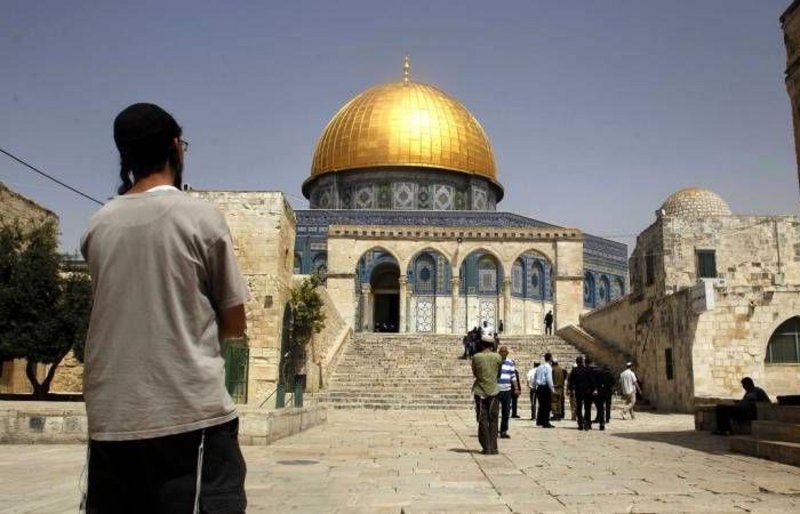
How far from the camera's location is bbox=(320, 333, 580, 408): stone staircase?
1730 cm

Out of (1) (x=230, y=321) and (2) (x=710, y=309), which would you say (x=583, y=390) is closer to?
(2) (x=710, y=309)

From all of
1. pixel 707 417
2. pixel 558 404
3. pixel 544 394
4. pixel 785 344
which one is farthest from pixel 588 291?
pixel 707 417

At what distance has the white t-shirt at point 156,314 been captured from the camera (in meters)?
1.61

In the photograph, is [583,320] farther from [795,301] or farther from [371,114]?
[371,114]

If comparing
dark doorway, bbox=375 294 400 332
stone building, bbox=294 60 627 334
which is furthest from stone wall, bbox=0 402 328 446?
dark doorway, bbox=375 294 400 332

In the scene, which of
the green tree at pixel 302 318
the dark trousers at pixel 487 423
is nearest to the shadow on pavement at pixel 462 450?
the dark trousers at pixel 487 423

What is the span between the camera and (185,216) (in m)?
1.69

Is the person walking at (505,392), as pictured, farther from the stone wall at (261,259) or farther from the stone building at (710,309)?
the stone wall at (261,259)

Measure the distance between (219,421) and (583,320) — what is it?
978 inches

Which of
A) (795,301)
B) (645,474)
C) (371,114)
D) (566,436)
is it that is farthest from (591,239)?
(645,474)

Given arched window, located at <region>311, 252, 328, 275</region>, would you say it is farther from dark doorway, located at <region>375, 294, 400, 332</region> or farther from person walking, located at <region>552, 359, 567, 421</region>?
person walking, located at <region>552, 359, 567, 421</region>

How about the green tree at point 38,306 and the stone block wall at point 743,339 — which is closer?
the green tree at point 38,306

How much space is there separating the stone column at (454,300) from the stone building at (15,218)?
17.2 meters

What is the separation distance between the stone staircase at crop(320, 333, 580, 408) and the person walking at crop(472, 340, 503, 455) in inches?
Answer: 328
